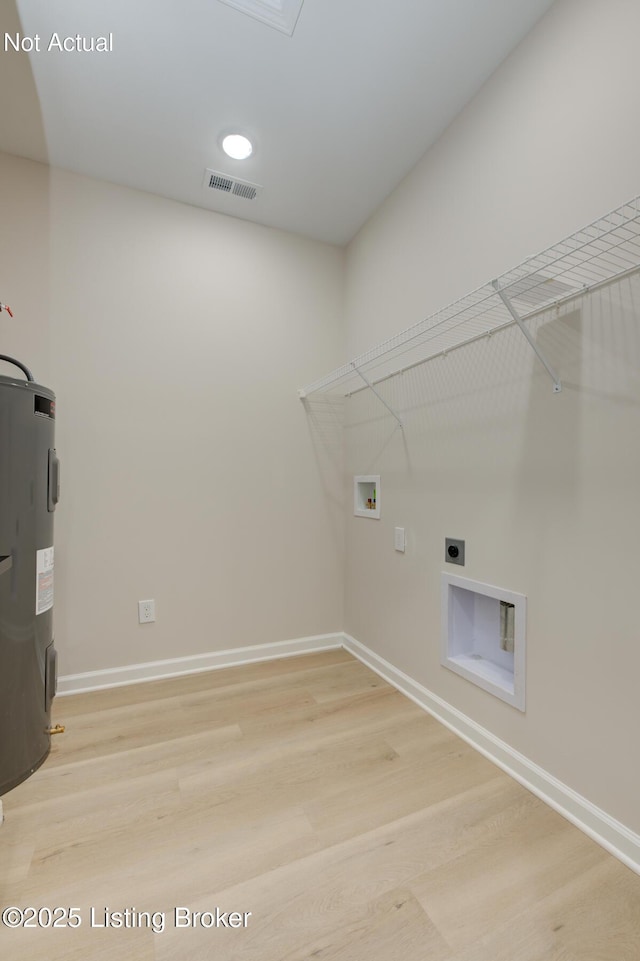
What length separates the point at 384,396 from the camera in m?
2.46

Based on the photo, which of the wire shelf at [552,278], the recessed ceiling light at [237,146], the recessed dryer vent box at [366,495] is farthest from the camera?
the recessed dryer vent box at [366,495]

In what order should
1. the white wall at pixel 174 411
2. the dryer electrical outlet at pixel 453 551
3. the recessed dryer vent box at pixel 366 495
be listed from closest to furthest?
the dryer electrical outlet at pixel 453 551 < the white wall at pixel 174 411 < the recessed dryer vent box at pixel 366 495

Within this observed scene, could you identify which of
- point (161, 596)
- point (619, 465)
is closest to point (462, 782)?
point (619, 465)

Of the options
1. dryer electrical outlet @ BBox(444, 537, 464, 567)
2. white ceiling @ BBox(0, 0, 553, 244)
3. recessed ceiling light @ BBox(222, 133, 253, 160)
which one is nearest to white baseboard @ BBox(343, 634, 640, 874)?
dryer electrical outlet @ BBox(444, 537, 464, 567)

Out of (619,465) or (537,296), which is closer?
(619,465)

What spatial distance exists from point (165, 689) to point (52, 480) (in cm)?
148

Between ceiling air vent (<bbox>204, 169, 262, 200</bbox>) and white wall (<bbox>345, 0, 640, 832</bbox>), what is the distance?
862 millimetres

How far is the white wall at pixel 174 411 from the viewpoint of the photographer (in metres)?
2.23

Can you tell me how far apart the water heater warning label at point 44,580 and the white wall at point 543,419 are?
1559 mm

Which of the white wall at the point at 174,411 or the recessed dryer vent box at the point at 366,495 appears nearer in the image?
the white wall at the point at 174,411

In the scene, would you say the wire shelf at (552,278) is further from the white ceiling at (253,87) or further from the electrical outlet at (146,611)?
the electrical outlet at (146,611)

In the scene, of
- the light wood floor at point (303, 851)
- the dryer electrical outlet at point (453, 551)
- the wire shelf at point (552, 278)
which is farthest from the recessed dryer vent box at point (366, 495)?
the light wood floor at point (303, 851)

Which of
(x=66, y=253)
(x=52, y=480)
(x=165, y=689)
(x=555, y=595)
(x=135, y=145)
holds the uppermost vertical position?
(x=135, y=145)

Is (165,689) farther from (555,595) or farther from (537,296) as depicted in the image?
(537,296)
